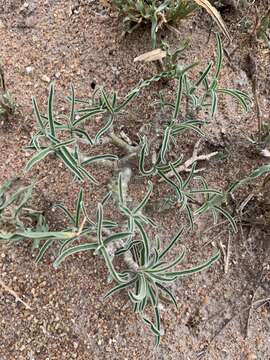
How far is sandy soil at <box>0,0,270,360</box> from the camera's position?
5.55 ft

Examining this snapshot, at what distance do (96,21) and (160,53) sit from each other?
1.25 feet

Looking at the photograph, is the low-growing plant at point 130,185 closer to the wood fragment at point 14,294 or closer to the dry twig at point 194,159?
the dry twig at point 194,159

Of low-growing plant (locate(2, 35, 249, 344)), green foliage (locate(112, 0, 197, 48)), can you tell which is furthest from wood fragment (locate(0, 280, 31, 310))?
green foliage (locate(112, 0, 197, 48))

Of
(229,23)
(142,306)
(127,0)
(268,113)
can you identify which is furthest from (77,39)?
(142,306)

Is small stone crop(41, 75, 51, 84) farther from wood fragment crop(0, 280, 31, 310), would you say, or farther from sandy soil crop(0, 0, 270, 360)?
wood fragment crop(0, 280, 31, 310)

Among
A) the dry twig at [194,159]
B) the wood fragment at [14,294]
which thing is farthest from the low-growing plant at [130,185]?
the wood fragment at [14,294]

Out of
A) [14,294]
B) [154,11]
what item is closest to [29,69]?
[154,11]

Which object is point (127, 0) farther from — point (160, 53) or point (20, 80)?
point (20, 80)

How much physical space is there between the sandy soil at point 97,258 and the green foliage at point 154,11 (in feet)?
0.29

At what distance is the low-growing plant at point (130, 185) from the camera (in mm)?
1425

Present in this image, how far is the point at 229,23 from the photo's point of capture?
2.11 meters

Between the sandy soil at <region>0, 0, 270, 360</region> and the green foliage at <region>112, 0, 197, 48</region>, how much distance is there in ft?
0.29

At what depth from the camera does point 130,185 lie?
1826 millimetres

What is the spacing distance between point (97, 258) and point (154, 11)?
835 mm
